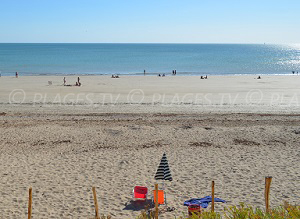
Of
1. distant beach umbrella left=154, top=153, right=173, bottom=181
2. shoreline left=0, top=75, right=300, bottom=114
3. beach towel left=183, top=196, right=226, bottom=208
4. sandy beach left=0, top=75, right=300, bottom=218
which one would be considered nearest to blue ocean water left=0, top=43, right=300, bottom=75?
shoreline left=0, top=75, right=300, bottom=114

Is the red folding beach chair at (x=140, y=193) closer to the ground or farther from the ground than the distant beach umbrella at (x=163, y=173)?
closer to the ground

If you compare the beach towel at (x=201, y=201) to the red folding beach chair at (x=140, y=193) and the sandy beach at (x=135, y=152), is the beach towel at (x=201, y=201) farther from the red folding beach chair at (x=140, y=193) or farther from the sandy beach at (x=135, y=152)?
the red folding beach chair at (x=140, y=193)

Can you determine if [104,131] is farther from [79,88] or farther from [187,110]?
[79,88]

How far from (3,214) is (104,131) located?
28.5ft

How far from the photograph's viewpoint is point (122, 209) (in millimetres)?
9320

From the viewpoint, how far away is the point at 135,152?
46.8ft

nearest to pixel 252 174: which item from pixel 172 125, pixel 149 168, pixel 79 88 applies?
pixel 149 168

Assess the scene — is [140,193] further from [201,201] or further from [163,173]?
[201,201]

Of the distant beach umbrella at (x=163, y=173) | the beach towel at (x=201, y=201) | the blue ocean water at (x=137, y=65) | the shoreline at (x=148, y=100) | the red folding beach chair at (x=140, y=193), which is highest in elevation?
the blue ocean water at (x=137, y=65)

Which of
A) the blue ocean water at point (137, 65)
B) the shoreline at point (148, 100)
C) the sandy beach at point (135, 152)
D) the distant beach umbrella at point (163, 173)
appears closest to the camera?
the distant beach umbrella at point (163, 173)

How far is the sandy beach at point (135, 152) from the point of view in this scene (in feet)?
33.0

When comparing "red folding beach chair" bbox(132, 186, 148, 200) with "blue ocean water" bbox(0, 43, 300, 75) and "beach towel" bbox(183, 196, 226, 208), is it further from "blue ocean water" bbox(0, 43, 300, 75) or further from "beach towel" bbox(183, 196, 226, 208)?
"blue ocean water" bbox(0, 43, 300, 75)

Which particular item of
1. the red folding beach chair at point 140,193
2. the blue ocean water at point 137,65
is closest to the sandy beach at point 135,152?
the red folding beach chair at point 140,193

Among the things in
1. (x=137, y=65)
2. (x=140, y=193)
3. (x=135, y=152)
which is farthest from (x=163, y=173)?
(x=137, y=65)
